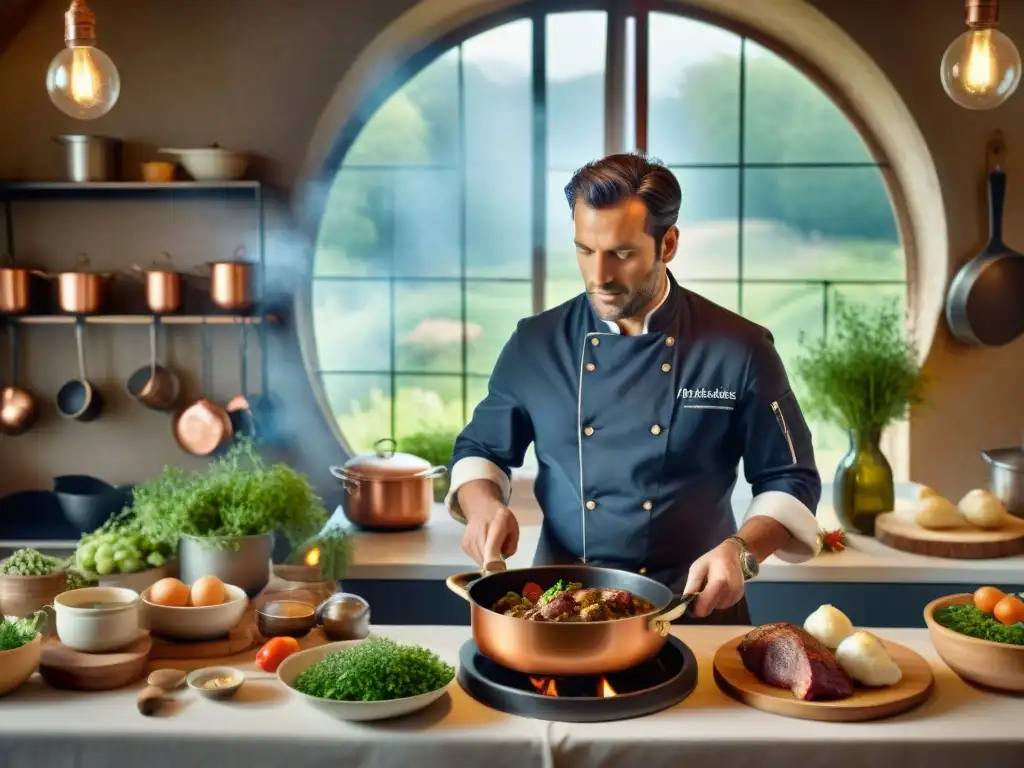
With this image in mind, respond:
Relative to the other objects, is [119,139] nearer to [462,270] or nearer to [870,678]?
[462,270]

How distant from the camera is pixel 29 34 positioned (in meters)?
4.25

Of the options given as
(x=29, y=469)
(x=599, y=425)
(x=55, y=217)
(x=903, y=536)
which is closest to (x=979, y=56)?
(x=599, y=425)

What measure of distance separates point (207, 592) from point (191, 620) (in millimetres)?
57

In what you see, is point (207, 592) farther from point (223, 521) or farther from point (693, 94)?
point (693, 94)

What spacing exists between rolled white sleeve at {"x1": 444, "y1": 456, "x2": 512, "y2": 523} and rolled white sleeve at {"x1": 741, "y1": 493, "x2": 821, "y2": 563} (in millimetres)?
536

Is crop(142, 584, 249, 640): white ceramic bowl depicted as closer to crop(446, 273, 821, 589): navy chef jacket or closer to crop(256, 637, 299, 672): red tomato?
crop(256, 637, 299, 672): red tomato

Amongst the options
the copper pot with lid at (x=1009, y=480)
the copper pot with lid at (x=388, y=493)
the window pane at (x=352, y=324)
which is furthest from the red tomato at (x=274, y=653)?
the window pane at (x=352, y=324)

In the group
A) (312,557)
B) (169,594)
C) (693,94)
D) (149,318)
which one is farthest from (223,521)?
(693,94)

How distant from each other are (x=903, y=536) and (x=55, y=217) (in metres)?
3.18

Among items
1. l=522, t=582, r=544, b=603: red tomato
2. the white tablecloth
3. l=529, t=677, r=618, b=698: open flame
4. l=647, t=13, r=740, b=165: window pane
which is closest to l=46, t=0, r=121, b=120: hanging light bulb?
the white tablecloth

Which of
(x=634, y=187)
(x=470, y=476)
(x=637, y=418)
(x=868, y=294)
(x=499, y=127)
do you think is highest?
(x=499, y=127)

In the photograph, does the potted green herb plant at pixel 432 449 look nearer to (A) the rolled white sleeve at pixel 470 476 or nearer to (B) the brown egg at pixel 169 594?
(A) the rolled white sleeve at pixel 470 476

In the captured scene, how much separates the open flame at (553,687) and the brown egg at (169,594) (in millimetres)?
669

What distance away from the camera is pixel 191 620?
78.4 inches
